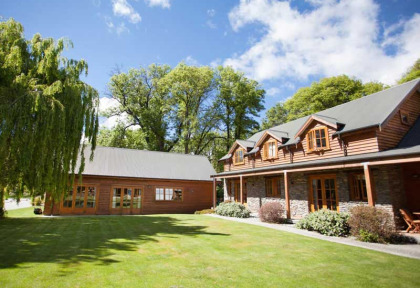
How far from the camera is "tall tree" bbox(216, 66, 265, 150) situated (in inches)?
1299

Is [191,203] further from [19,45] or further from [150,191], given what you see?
[19,45]

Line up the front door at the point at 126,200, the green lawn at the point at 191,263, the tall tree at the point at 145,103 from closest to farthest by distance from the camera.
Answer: the green lawn at the point at 191,263 → the front door at the point at 126,200 → the tall tree at the point at 145,103

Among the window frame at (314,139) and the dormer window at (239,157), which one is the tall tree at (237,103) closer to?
the dormer window at (239,157)

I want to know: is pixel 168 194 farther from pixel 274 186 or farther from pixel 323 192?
pixel 323 192

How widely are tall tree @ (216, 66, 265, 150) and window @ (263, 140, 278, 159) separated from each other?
15.1 m

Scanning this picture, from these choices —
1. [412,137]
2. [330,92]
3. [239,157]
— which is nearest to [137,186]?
[239,157]

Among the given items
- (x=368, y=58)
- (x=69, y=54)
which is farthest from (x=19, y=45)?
(x=368, y=58)

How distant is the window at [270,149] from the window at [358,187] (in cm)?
546

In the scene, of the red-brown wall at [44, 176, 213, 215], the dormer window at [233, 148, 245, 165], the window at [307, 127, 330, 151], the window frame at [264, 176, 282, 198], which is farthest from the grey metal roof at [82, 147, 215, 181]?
the window at [307, 127, 330, 151]

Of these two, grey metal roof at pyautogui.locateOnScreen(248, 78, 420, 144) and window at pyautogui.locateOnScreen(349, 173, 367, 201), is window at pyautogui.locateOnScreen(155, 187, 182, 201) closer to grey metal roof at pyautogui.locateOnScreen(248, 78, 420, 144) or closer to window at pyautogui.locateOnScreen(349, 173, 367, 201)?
grey metal roof at pyautogui.locateOnScreen(248, 78, 420, 144)

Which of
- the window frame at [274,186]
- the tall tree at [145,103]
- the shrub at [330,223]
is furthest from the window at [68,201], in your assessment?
the tall tree at [145,103]

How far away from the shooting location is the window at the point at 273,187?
15977mm

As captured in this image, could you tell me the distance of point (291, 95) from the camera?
39000mm

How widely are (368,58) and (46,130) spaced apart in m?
24.4
